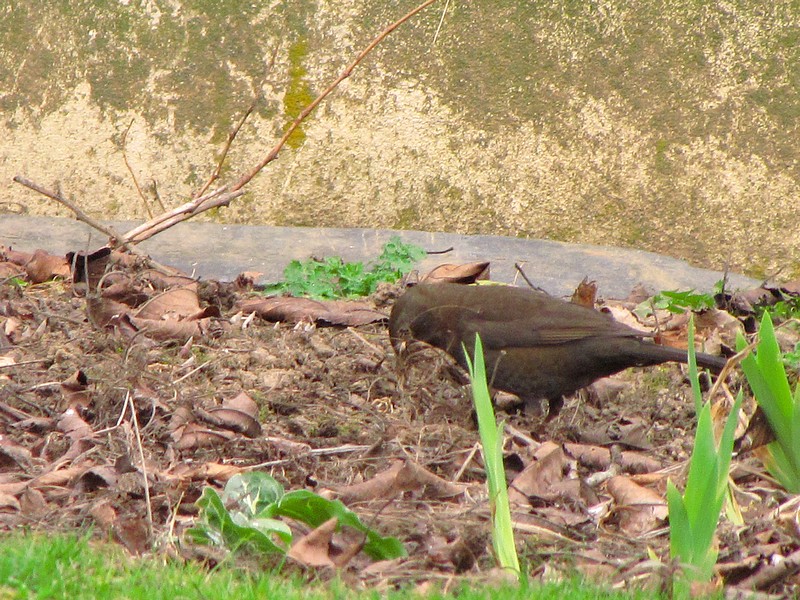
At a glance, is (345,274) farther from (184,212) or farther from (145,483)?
(145,483)

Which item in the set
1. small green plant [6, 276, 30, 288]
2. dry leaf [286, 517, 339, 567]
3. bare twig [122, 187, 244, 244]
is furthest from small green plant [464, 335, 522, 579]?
small green plant [6, 276, 30, 288]

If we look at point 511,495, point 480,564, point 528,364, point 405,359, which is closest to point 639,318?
point 528,364

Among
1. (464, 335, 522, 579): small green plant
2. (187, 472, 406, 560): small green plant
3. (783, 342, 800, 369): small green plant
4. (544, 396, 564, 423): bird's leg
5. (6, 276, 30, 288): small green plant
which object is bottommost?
(544, 396, 564, 423): bird's leg

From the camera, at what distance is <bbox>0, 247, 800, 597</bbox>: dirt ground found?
2535 millimetres

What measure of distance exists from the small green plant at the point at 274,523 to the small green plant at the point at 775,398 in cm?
101

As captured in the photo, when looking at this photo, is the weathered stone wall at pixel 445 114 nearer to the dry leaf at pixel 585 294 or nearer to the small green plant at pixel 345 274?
the small green plant at pixel 345 274

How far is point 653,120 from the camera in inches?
238

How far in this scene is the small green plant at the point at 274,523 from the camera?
243 cm

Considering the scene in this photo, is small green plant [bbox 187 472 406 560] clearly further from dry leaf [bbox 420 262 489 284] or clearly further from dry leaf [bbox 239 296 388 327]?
dry leaf [bbox 420 262 489 284]

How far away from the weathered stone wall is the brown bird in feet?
5.69

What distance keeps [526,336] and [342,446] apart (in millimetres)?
1289

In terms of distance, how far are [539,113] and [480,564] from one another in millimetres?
4039

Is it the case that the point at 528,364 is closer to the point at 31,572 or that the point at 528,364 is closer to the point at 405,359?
the point at 405,359

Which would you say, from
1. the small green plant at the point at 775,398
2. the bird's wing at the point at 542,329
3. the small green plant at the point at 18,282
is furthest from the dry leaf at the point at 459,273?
the small green plant at the point at 775,398
